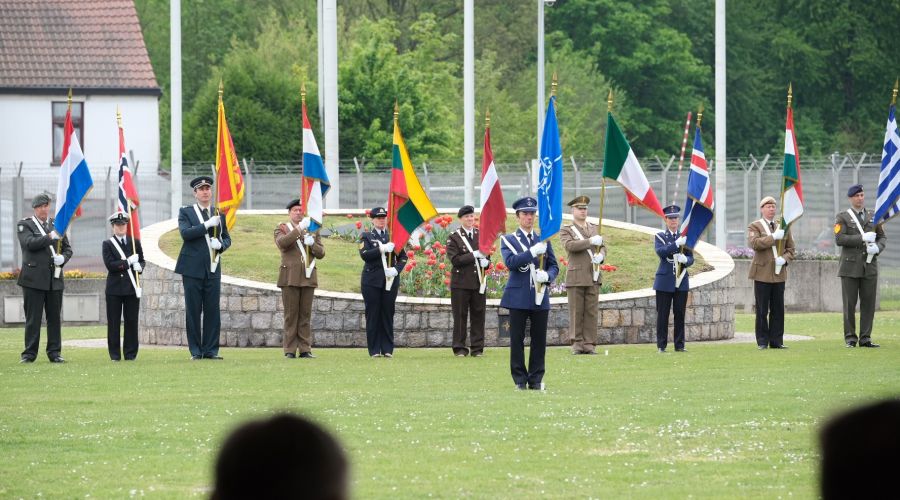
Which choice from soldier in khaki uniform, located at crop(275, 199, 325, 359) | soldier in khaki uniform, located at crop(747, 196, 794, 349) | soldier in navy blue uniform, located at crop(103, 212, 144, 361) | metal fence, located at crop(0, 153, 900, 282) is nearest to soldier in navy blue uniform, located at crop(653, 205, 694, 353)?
soldier in khaki uniform, located at crop(747, 196, 794, 349)

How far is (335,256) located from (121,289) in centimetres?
631

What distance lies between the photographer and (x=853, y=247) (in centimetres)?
1953

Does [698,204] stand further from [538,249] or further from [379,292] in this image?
[538,249]

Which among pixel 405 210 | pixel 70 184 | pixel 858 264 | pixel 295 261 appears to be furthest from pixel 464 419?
pixel 858 264

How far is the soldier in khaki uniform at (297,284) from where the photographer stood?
18859 millimetres

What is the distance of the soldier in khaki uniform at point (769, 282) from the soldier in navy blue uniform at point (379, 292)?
4.42 metres

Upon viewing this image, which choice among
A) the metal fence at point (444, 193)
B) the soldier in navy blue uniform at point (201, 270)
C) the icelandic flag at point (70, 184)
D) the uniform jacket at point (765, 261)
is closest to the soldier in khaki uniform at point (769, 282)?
the uniform jacket at point (765, 261)

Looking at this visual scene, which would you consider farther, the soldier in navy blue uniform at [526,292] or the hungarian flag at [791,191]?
the hungarian flag at [791,191]

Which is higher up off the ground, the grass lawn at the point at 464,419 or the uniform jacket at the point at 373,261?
the uniform jacket at the point at 373,261

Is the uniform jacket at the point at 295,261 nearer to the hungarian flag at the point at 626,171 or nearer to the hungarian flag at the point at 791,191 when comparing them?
the hungarian flag at the point at 626,171

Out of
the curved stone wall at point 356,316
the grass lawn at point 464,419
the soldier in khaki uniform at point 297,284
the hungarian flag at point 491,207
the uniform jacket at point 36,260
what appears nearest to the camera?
the grass lawn at point 464,419

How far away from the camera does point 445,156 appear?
45.5m

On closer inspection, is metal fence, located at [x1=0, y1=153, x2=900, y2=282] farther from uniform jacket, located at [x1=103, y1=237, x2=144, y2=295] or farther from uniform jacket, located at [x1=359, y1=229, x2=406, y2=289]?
uniform jacket, located at [x1=103, y1=237, x2=144, y2=295]

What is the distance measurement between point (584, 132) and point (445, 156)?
11988 millimetres
